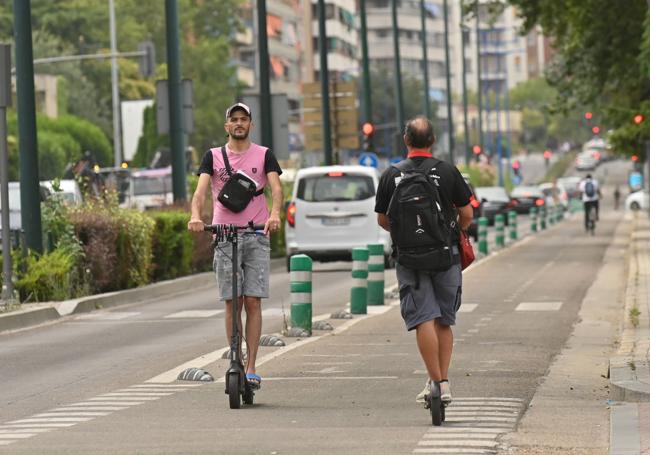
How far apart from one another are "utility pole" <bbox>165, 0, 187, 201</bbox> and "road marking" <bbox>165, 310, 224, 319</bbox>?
38.3 ft

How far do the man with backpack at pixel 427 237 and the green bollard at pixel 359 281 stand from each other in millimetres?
9982

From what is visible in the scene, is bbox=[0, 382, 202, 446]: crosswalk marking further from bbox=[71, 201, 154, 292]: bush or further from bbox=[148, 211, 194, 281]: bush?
bbox=[148, 211, 194, 281]: bush

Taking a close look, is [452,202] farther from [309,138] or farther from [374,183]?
[309,138]

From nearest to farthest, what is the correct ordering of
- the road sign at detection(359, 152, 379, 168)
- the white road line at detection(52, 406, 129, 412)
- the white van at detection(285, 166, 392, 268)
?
the white road line at detection(52, 406, 129, 412) → the white van at detection(285, 166, 392, 268) → the road sign at detection(359, 152, 379, 168)

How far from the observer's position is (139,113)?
81.9m

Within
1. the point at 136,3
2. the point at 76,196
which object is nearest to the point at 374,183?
the point at 76,196

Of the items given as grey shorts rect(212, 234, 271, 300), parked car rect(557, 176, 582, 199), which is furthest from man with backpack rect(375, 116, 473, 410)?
parked car rect(557, 176, 582, 199)

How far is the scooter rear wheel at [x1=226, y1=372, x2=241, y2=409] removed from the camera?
12516 millimetres

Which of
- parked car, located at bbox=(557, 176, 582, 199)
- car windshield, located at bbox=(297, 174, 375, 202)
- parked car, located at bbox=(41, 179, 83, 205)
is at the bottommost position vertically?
parked car, located at bbox=(557, 176, 582, 199)

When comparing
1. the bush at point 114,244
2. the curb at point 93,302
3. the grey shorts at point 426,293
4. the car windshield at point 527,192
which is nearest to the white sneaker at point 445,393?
the grey shorts at point 426,293

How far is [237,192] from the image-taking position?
1295cm

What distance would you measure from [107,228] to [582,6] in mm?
17575

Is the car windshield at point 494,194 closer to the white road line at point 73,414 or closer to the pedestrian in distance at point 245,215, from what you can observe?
the pedestrian in distance at point 245,215

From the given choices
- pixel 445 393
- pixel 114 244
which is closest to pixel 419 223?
pixel 445 393
